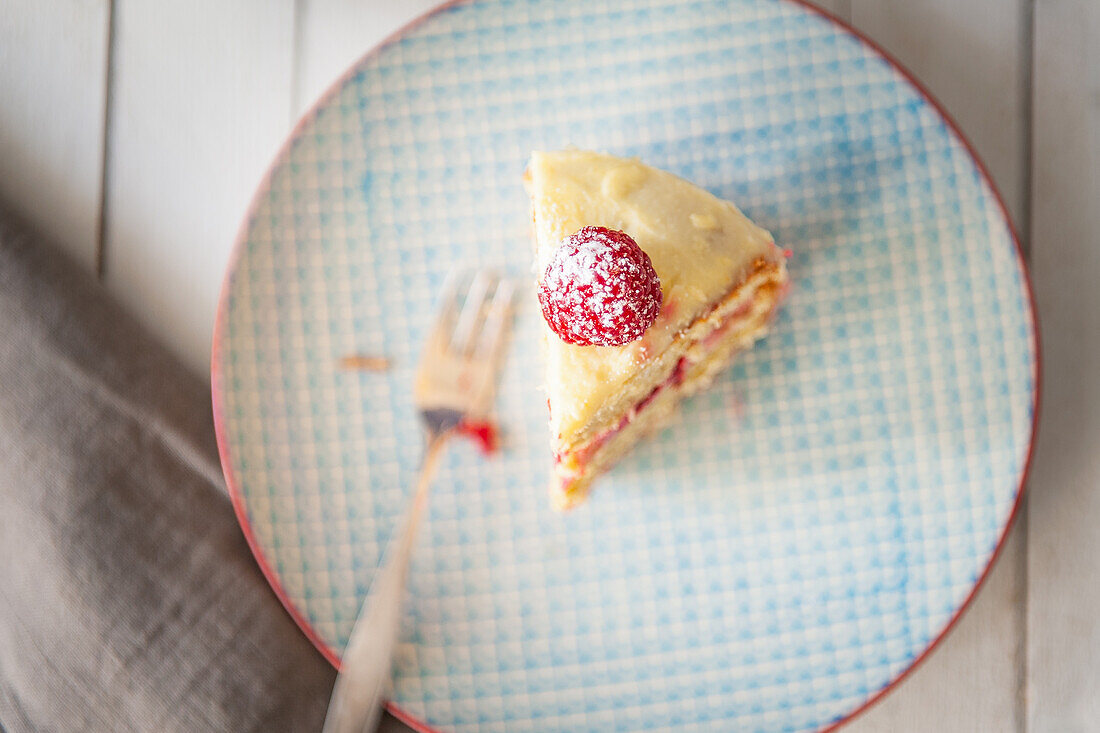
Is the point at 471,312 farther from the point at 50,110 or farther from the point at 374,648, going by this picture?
the point at 50,110

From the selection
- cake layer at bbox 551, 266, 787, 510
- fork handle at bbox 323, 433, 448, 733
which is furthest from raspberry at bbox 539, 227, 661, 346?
fork handle at bbox 323, 433, 448, 733

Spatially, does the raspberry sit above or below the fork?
above

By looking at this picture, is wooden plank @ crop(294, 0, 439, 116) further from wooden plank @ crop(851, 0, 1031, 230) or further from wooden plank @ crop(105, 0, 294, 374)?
wooden plank @ crop(851, 0, 1031, 230)

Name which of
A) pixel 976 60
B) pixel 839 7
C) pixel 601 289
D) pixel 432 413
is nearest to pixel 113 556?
pixel 432 413

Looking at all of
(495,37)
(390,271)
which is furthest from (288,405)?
(495,37)

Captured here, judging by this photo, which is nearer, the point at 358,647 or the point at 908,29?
the point at 358,647

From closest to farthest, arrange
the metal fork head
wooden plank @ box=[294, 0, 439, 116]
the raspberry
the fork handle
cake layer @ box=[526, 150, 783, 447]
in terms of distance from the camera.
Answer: the raspberry, cake layer @ box=[526, 150, 783, 447], the fork handle, the metal fork head, wooden plank @ box=[294, 0, 439, 116]

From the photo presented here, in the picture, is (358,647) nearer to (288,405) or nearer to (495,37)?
(288,405)
